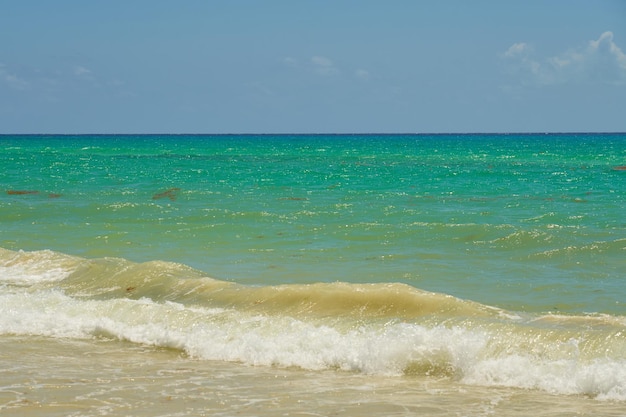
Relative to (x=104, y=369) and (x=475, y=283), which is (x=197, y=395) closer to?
(x=104, y=369)

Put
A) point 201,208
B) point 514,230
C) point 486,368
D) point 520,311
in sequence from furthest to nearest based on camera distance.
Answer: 1. point 201,208
2. point 514,230
3. point 520,311
4. point 486,368

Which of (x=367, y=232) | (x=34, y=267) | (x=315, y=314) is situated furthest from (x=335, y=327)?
(x=367, y=232)

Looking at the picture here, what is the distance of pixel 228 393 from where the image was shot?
703 cm

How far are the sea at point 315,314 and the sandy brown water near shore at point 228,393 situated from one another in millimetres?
24

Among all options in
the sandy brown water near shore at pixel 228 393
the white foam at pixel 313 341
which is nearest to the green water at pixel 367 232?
the white foam at pixel 313 341

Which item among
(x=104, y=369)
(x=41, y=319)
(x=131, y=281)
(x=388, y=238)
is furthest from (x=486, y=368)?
(x=388, y=238)

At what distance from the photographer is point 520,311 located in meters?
9.65

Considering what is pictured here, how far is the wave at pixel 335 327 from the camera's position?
7.55 meters

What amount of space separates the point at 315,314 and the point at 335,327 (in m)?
0.73

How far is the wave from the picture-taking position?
755 cm

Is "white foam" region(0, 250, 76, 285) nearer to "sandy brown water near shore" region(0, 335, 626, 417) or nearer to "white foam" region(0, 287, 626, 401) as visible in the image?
"white foam" region(0, 287, 626, 401)

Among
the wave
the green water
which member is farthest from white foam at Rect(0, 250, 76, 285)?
the green water

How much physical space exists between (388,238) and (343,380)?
26.2 feet

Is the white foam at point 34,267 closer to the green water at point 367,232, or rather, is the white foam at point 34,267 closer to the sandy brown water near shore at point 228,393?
the green water at point 367,232
